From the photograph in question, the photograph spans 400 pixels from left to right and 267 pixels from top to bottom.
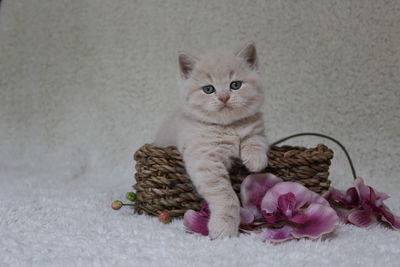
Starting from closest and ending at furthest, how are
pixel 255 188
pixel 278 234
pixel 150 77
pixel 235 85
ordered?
pixel 278 234 < pixel 255 188 < pixel 235 85 < pixel 150 77

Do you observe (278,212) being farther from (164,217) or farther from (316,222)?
(164,217)

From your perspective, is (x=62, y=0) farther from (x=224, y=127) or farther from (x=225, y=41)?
(x=224, y=127)

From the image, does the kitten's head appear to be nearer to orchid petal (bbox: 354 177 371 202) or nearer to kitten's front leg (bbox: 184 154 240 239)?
kitten's front leg (bbox: 184 154 240 239)

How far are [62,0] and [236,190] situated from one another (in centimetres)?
150

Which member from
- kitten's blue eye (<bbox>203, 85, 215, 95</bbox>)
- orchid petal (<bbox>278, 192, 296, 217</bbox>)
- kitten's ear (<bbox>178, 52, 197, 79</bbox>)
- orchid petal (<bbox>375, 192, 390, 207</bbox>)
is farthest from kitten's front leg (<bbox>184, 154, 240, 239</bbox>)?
orchid petal (<bbox>375, 192, 390, 207</bbox>)

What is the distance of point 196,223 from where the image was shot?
42.1 inches

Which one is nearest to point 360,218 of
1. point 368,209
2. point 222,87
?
point 368,209

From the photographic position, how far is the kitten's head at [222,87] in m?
1.20

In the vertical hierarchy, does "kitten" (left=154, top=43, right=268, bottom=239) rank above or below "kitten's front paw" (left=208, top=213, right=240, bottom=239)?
above

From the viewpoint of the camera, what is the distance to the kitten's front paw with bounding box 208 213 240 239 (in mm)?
1005

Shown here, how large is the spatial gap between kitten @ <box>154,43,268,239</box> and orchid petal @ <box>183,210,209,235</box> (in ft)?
Answer: 0.13

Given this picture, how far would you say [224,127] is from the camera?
1223mm

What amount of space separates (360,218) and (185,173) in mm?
519

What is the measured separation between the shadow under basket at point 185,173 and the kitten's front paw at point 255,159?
0.05 metres
